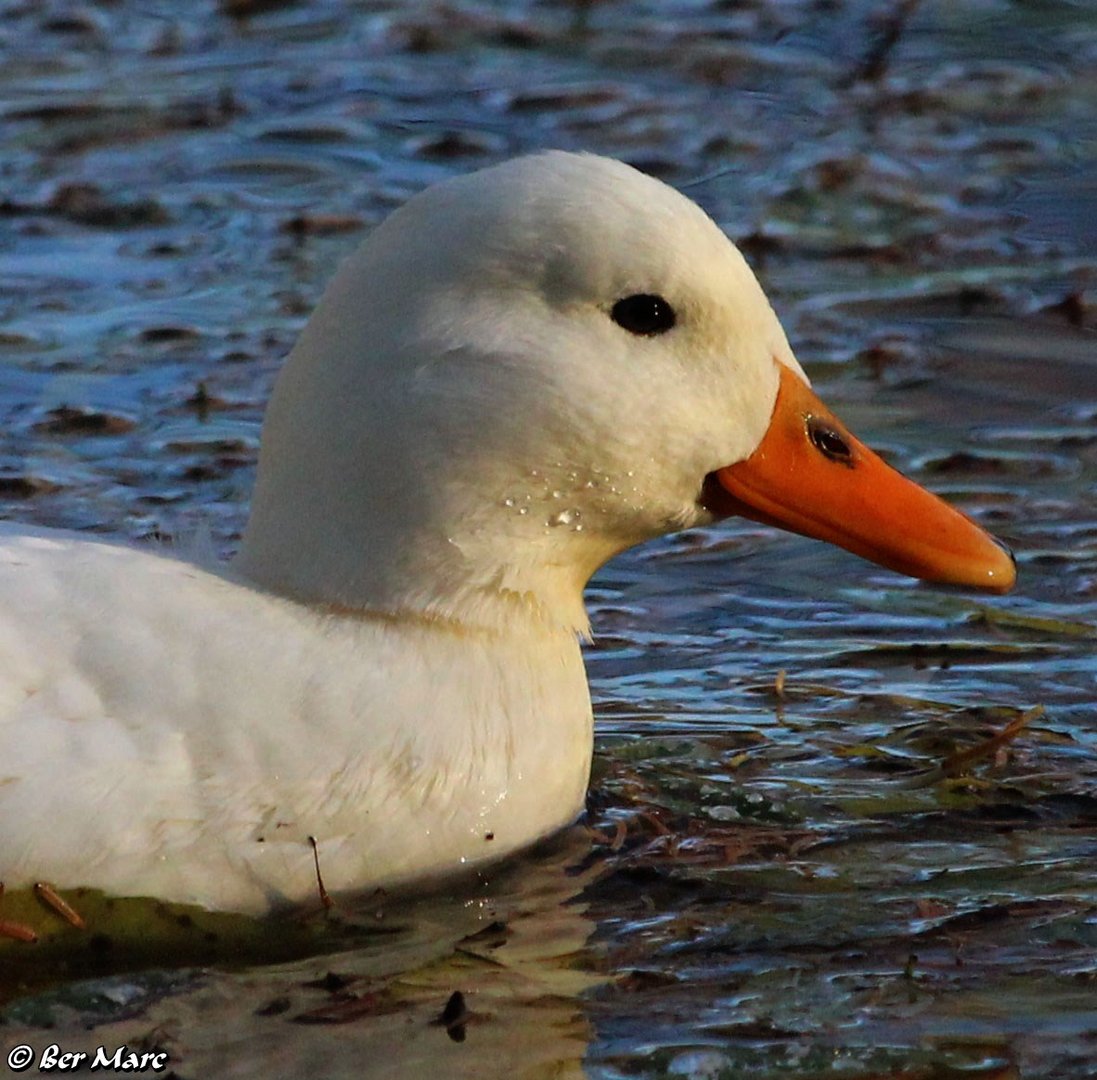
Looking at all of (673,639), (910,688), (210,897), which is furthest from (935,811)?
(210,897)

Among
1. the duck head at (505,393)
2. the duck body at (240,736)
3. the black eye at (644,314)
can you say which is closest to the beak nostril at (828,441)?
the duck head at (505,393)

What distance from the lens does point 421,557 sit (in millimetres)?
5965

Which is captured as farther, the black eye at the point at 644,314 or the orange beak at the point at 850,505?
the orange beak at the point at 850,505

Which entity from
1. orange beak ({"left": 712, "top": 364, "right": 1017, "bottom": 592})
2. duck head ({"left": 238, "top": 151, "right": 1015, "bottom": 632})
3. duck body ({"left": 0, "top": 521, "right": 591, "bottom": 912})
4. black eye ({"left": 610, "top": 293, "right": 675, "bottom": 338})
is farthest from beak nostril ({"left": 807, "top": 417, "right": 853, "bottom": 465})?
duck body ({"left": 0, "top": 521, "right": 591, "bottom": 912})

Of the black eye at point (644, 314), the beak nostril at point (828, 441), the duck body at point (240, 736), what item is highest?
Answer: the black eye at point (644, 314)

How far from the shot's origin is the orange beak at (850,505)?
20.5ft

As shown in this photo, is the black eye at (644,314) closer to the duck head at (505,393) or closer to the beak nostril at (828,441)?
the duck head at (505,393)

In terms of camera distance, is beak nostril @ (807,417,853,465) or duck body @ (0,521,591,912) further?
beak nostril @ (807,417,853,465)

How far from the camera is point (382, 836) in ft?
18.9

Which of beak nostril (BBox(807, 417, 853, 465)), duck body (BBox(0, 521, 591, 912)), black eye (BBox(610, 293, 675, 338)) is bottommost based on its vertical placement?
duck body (BBox(0, 521, 591, 912))

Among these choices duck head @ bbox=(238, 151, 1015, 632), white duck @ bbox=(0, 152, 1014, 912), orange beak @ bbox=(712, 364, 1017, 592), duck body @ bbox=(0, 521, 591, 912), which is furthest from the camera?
orange beak @ bbox=(712, 364, 1017, 592)

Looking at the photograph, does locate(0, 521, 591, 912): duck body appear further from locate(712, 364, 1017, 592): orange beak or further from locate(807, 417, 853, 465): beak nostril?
locate(807, 417, 853, 465): beak nostril

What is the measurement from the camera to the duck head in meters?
5.86

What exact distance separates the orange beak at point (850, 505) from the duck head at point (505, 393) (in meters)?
0.10
